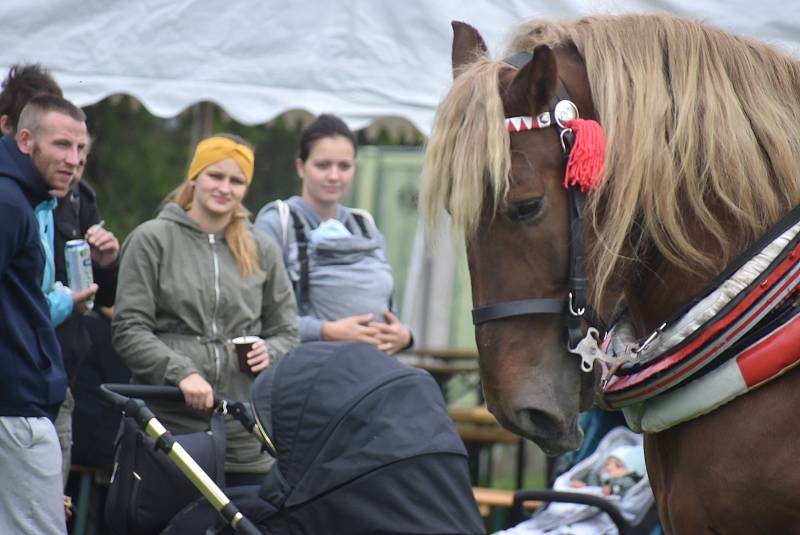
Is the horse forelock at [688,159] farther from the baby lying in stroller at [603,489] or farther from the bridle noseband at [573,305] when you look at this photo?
the baby lying in stroller at [603,489]

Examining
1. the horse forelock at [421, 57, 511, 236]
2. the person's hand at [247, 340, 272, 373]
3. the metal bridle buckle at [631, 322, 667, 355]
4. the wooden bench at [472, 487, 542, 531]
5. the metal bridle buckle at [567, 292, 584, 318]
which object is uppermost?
the horse forelock at [421, 57, 511, 236]

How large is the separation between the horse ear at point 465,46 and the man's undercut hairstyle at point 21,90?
1978mm

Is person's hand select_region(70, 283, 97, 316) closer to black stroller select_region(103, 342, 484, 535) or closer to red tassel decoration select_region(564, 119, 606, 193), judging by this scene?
black stroller select_region(103, 342, 484, 535)

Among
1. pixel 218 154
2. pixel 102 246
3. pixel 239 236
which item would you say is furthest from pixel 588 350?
pixel 102 246

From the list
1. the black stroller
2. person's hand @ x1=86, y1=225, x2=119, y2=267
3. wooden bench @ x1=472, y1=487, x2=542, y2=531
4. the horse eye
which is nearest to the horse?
the horse eye

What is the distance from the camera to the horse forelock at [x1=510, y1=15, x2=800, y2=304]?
2.59 m

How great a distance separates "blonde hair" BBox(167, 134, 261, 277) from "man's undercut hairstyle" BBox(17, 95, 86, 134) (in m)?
0.72

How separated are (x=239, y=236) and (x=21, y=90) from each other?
3.18 ft

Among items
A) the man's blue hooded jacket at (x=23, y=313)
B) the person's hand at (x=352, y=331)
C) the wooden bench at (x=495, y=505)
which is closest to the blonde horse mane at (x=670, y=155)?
the man's blue hooded jacket at (x=23, y=313)

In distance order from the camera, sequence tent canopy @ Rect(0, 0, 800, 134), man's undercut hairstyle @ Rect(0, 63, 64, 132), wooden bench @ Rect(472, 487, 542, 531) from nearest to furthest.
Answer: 1. man's undercut hairstyle @ Rect(0, 63, 64, 132)
2. tent canopy @ Rect(0, 0, 800, 134)
3. wooden bench @ Rect(472, 487, 542, 531)

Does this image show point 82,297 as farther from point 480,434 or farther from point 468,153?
point 480,434

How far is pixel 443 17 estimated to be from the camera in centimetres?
524

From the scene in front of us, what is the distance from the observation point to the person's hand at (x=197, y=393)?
4.27 meters

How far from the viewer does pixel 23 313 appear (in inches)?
154
